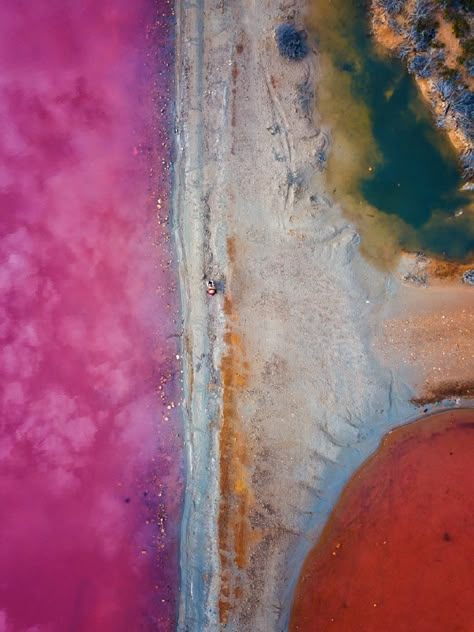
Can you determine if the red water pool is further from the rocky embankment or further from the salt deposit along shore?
the rocky embankment

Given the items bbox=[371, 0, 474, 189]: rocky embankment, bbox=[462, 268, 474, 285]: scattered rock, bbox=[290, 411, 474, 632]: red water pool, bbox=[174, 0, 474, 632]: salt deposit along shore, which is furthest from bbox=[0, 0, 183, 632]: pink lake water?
bbox=[462, 268, 474, 285]: scattered rock

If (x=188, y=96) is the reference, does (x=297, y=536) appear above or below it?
below

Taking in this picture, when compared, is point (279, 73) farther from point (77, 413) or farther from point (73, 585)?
point (73, 585)

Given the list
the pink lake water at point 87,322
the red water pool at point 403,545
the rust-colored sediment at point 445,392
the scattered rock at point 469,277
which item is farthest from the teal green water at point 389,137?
the red water pool at point 403,545

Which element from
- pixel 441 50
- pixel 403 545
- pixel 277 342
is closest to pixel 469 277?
pixel 277 342

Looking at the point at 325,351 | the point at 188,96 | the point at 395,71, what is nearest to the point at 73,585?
the point at 325,351
